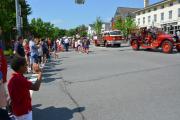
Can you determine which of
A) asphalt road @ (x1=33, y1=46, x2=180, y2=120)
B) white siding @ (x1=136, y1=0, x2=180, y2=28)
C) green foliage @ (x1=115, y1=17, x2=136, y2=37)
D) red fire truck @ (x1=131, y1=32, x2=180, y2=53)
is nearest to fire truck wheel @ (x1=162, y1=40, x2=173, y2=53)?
red fire truck @ (x1=131, y1=32, x2=180, y2=53)

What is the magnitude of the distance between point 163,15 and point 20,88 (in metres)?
56.9

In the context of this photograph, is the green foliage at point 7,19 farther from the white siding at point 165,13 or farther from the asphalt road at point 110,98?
the white siding at point 165,13

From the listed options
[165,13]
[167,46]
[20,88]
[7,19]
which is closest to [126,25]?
[165,13]

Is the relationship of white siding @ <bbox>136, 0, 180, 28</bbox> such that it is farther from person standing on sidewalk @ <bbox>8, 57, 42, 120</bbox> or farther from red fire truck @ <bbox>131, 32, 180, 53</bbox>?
person standing on sidewalk @ <bbox>8, 57, 42, 120</bbox>

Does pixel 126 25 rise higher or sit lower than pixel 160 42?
higher

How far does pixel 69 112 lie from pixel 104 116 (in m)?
0.90

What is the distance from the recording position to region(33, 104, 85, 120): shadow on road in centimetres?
711

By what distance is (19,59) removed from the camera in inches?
189

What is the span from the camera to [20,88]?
4.76 meters

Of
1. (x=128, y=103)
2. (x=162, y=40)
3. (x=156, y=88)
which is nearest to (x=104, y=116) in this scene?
(x=128, y=103)

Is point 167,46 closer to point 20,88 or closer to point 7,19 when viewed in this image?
point 7,19

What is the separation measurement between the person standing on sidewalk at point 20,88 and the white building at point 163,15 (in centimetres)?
4630

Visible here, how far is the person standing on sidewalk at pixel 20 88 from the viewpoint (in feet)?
15.6

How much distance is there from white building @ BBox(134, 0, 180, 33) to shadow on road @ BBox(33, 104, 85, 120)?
143 feet
